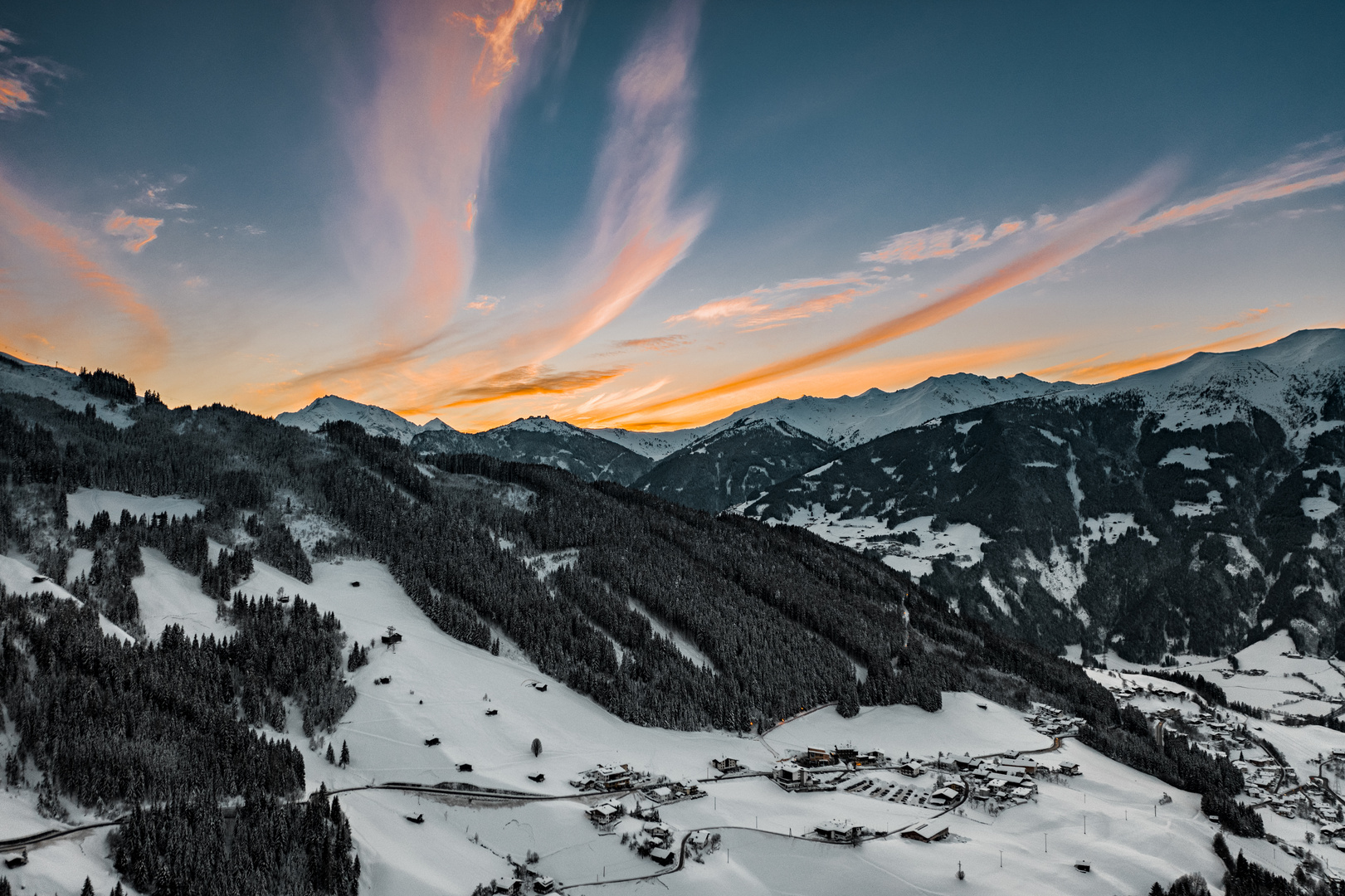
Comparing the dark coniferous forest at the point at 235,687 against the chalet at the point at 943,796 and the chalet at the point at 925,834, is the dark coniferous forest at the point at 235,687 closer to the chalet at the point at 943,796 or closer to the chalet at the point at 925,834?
the chalet at the point at 943,796

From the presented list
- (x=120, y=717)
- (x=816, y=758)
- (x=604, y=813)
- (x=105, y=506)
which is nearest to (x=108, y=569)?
(x=105, y=506)

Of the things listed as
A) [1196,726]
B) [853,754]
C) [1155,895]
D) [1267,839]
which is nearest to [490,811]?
[853,754]

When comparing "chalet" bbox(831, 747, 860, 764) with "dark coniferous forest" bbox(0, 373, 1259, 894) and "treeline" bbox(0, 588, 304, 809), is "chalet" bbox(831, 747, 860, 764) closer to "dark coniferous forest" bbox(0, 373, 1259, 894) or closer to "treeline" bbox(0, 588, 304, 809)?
"dark coniferous forest" bbox(0, 373, 1259, 894)

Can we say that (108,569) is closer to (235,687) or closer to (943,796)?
(235,687)

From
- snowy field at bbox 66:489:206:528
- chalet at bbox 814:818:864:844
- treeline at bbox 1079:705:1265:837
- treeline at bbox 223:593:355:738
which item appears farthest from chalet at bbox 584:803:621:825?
snowy field at bbox 66:489:206:528

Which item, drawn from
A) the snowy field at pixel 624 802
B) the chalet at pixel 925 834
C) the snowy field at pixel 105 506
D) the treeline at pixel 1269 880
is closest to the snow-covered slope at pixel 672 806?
the snowy field at pixel 624 802

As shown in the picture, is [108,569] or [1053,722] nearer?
[108,569]

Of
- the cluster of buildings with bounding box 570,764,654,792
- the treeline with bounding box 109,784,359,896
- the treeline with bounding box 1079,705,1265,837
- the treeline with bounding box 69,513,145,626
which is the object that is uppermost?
the treeline with bounding box 69,513,145,626

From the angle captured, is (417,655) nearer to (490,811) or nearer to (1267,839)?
(490,811)
